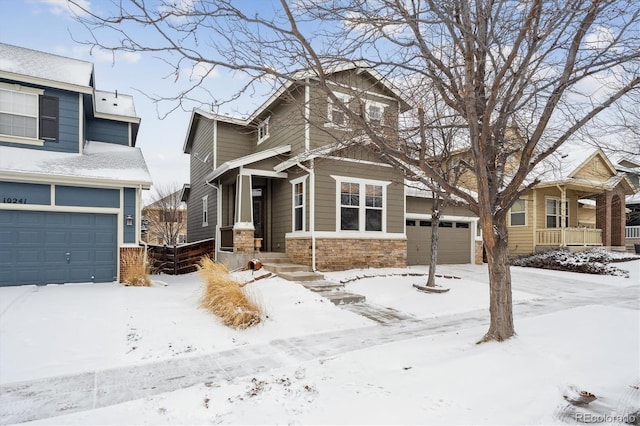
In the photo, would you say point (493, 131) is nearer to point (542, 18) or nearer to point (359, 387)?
point (542, 18)

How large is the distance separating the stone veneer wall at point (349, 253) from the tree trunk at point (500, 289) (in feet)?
21.4

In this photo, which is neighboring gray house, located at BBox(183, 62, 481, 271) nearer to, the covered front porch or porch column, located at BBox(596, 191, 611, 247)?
the covered front porch

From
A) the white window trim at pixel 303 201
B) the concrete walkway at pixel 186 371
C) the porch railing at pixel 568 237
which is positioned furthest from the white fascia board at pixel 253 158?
the porch railing at pixel 568 237

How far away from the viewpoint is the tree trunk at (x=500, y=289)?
5.26m

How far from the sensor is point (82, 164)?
10.9 metres

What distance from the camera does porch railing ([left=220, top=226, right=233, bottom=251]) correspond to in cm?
1282

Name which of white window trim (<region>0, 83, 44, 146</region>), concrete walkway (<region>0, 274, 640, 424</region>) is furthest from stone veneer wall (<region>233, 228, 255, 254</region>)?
white window trim (<region>0, 83, 44, 146</region>)

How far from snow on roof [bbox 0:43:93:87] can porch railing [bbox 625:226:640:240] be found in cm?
2958

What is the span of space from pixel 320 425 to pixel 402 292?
6734mm

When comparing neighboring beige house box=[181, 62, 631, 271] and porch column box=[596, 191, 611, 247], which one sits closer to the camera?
neighboring beige house box=[181, 62, 631, 271]

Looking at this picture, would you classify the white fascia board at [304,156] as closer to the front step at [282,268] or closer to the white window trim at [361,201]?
the white window trim at [361,201]

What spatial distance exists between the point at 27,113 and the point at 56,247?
156 inches

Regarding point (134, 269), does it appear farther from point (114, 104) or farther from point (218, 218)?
point (114, 104)

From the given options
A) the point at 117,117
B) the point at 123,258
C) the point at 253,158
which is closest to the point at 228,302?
the point at 123,258
